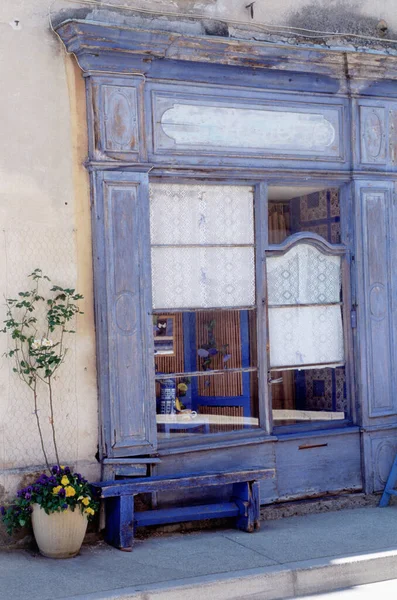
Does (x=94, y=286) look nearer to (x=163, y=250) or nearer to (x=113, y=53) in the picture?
(x=163, y=250)

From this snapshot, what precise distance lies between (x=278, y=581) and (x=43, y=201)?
10.1ft

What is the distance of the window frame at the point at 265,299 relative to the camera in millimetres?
7367

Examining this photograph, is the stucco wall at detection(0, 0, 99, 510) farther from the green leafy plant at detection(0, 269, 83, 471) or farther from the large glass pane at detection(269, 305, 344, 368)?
the large glass pane at detection(269, 305, 344, 368)

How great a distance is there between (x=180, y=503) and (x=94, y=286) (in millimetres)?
1812

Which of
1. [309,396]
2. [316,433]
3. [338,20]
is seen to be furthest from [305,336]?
[338,20]

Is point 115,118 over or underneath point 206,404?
over

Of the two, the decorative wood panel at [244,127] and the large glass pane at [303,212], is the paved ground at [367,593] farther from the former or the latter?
the decorative wood panel at [244,127]

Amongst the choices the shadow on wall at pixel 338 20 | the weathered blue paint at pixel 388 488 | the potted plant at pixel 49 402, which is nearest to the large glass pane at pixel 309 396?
the weathered blue paint at pixel 388 488

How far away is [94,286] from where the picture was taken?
6906 mm

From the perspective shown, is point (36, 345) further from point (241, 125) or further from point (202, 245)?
point (241, 125)

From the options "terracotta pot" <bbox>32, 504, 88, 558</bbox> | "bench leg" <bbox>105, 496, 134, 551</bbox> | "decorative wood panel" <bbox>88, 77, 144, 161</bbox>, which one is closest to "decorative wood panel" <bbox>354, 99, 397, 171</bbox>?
"decorative wood panel" <bbox>88, 77, 144, 161</bbox>

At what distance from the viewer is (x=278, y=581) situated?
5.99 m

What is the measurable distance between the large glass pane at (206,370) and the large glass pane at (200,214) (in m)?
0.60

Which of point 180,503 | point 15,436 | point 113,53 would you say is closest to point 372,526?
point 180,503
